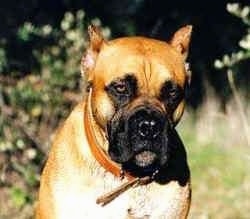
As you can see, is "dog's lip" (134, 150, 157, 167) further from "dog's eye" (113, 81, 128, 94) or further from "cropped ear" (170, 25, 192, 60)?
"cropped ear" (170, 25, 192, 60)

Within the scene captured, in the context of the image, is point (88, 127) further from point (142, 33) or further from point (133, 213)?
point (142, 33)

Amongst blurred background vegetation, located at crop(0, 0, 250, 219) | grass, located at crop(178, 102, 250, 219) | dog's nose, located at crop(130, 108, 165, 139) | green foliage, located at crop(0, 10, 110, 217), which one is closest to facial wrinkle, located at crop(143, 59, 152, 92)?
dog's nose, located at crop(130, 108, 165, 139)

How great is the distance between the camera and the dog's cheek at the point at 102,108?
591cm

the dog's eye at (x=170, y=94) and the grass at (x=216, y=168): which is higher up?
the dog's eye at (x=170, y=94)

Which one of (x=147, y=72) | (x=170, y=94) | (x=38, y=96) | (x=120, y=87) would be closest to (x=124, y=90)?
(x=120, y=87)

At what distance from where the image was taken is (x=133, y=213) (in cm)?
603

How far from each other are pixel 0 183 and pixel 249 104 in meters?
2.97

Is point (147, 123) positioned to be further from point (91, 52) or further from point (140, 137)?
point (91, 52)

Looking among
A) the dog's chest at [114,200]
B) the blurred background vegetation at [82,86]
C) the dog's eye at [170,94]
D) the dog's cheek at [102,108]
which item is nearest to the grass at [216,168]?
the blurred background vegetation at [82,86]

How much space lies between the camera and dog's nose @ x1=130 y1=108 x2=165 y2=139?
5.69m

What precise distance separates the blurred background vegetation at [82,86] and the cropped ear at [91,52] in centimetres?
245

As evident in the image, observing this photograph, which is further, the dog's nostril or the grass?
the grass

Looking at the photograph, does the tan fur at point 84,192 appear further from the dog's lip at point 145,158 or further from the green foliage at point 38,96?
the green foliage at point 38,96

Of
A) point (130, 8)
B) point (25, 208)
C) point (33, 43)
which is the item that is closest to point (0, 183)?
point (25, 208)
